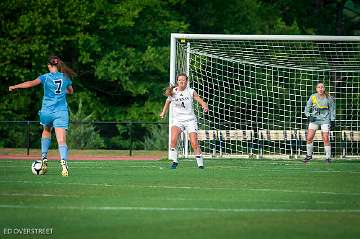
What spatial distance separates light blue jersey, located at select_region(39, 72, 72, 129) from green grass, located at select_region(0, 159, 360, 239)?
93 cm

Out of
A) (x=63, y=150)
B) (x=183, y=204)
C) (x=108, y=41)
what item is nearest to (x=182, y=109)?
(x=63, y=150)

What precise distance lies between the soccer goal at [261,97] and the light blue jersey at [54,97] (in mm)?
10536

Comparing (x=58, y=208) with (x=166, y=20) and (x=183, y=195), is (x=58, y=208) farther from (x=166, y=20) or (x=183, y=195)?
(x=166, y=20)

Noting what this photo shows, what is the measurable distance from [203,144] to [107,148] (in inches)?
329

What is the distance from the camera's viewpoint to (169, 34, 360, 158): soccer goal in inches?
1288

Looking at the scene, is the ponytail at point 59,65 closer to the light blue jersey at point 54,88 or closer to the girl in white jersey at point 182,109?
the light blue jersey at point 54,88

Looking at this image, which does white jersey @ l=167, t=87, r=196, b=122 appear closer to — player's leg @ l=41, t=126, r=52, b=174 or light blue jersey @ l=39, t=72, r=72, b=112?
player's leg @ l=41, t=126, r=52, b=174

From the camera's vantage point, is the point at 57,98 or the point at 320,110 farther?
the point at 320,110

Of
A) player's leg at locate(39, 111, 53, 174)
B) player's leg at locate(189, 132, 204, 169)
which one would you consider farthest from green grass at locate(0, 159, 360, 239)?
player's leg at locate(189, 132, 204, 169)

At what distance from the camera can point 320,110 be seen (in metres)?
29.3

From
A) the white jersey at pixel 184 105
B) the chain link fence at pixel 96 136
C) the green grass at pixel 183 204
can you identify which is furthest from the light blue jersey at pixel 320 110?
the chain link fence at pixel 96 136

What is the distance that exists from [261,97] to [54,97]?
15666mm

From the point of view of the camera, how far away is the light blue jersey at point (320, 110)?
96.1 ft

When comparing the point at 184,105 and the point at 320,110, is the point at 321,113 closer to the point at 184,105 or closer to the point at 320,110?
the point at 320,110
